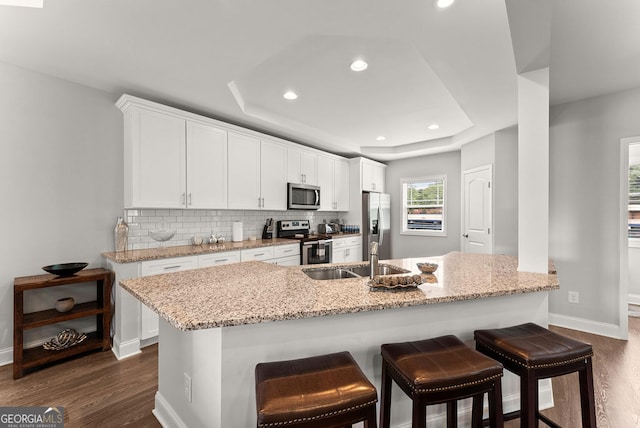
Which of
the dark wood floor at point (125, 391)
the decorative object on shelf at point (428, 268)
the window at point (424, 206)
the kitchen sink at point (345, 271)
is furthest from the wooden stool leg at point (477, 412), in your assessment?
the window at point (424, 206)

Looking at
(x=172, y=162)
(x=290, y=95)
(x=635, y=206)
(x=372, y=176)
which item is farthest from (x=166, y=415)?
(x=635, y=206)

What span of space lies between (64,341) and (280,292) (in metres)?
2.34

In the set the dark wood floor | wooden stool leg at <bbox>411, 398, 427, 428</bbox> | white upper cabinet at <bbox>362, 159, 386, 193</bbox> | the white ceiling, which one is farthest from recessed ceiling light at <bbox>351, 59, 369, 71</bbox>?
white upper cabinet at <bbox>362, 159, 386, 193</bbox>

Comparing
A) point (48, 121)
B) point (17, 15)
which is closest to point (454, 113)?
point (17, 15)

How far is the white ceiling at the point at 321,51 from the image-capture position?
5.76 ft

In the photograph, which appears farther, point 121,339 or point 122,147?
point 122,147

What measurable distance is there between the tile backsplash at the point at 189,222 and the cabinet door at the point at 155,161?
10.7 inches

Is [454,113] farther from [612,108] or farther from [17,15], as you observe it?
[17,15]

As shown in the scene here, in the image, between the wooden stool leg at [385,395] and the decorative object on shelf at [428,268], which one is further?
the decorative object on shelf at [428,268]

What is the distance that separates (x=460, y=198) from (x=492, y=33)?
3642 mm

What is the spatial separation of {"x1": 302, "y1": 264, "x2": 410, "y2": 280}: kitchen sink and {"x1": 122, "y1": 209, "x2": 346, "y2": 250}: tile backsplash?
2.07 meters

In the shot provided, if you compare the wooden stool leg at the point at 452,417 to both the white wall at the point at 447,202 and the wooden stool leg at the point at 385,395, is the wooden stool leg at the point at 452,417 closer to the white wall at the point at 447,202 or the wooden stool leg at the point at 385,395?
the wooden stool leg at the point at 385,395

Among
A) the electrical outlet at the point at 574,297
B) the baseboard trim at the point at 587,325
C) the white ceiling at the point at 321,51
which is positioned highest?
the white ceiling at the point at 321,51

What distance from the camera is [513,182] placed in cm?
397
